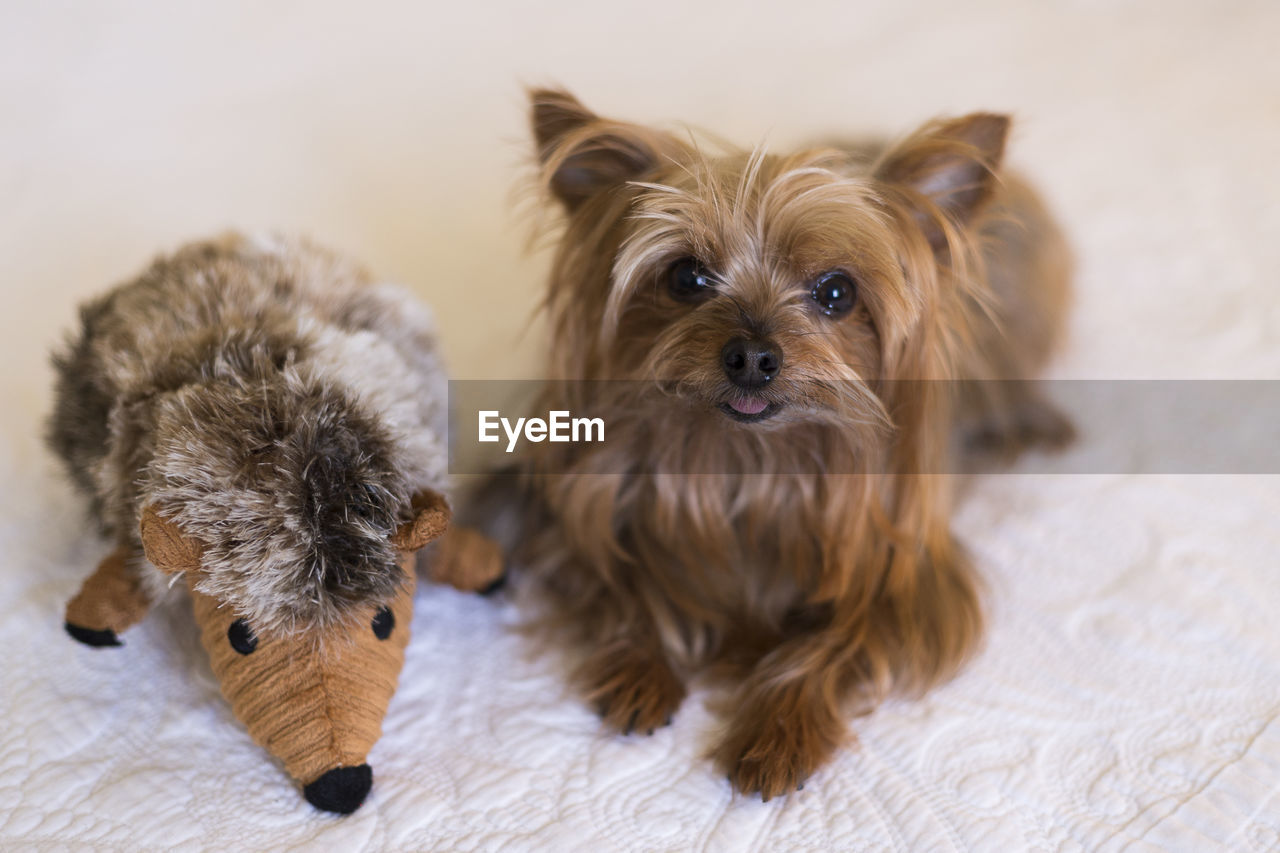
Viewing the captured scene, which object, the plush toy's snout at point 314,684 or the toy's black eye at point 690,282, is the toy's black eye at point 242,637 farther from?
the toy's black eye at point 690,282

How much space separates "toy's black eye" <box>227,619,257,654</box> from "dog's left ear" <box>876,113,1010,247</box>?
3.52ft

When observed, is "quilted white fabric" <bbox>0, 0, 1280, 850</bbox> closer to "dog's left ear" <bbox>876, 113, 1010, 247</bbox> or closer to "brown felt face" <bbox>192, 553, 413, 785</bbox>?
"brown felt face" <bbox>192, 553, 413, 785</bbox>

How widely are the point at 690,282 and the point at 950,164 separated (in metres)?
0.42

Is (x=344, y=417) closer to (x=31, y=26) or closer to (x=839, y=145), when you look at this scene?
(x=839, y=145)

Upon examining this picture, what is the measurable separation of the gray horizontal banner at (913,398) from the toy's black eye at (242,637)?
0.58 metres

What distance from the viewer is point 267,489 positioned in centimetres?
115

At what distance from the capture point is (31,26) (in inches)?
103

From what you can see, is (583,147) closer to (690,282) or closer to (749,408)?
(690,282)

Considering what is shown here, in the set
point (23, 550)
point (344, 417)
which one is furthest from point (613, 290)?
point (23, 550)

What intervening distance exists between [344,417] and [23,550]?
2.54 feet

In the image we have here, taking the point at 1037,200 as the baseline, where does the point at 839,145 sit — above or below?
above

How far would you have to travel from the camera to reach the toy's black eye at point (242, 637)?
3.99 ft

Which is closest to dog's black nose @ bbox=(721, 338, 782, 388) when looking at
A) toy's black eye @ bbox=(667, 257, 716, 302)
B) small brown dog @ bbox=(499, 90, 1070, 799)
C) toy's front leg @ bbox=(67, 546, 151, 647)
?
small brown dog @ bbox=(499, 90, 1070, 799)

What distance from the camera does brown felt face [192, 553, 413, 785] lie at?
4.00 feet
